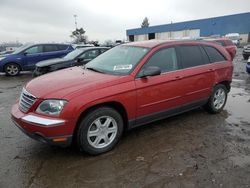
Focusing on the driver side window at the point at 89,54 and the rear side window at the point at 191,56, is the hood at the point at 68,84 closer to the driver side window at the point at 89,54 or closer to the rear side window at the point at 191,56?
the rear side window at the point at 191,56

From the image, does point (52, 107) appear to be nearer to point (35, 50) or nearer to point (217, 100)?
point (217, 100)

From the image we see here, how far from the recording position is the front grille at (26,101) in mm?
3590

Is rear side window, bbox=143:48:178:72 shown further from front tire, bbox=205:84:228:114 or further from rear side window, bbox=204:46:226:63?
front tire, bbox=205:84:228:114

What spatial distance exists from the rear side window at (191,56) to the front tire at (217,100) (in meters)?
0.80

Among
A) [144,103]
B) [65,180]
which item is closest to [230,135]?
[144,103]

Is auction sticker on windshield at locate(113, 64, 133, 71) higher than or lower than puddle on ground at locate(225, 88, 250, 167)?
higher

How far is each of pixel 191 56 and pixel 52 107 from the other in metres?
3.00

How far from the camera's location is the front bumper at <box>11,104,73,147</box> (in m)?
3.34

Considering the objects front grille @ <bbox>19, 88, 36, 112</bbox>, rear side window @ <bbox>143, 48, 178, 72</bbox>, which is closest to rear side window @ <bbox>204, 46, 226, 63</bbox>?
rear side window @ <bbox>143, 48, 178, 72</bbox>

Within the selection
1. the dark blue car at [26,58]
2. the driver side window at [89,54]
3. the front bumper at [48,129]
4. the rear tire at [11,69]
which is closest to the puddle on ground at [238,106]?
the front bumper at [48,129]

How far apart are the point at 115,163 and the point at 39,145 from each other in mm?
1424

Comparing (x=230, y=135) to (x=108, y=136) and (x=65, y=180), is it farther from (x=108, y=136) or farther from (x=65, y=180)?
(x=65, y=180)

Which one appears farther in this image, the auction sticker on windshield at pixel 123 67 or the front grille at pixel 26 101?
the auction sticker on windshield at pixel 123 67

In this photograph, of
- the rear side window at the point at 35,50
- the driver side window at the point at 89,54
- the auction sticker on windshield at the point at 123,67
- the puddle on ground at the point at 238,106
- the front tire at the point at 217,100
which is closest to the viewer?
the auction sticker on windshield at the point at 123,67
